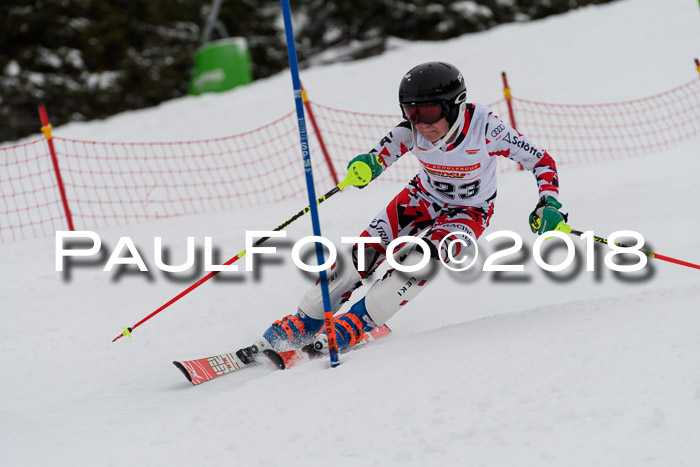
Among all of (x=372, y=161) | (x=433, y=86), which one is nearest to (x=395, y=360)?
(x=372, y=161)

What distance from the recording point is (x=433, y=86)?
3469mm

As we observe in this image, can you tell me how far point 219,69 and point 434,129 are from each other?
1132cm

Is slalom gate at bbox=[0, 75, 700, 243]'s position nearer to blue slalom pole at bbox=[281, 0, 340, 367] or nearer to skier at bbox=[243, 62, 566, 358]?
Result: skier at bbox=[243, 62, 566, 358]

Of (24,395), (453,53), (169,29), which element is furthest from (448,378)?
(169,29)

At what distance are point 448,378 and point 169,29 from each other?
20.9 metres

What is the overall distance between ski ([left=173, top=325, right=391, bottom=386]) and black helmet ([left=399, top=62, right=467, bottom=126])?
1.48m

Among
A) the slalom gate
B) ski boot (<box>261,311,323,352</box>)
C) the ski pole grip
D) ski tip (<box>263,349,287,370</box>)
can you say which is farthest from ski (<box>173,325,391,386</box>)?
the slalom gate

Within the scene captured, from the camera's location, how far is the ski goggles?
3.52m

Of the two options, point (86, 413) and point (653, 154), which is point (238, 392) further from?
point (653, 154)

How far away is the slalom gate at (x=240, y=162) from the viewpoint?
8328 millimetres

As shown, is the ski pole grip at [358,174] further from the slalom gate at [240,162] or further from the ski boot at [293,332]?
the slalom gate at [240,162]

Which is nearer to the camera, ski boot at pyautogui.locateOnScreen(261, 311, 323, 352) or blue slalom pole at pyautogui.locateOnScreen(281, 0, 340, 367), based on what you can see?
blue slalom pole at pyautogui.locateOnScreen(281, 0, 340, 367)

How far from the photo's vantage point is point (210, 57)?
1406cm

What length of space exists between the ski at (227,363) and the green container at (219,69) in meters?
11.0
